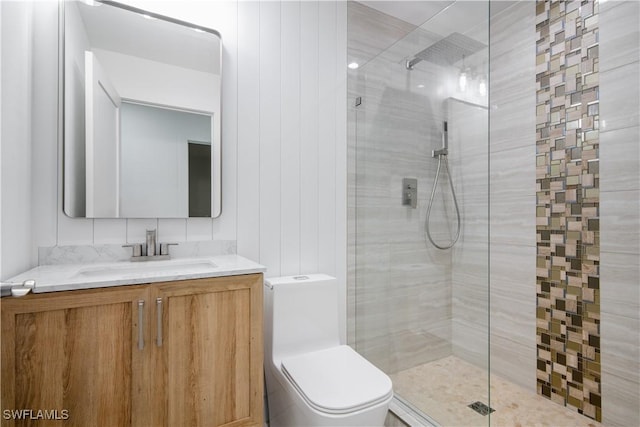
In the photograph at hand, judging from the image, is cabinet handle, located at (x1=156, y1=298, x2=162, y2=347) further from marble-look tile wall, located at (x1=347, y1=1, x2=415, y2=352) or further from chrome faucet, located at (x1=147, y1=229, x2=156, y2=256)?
marble-look tile wall, located at (x1=347, y1=1, x2=415, y2=352)

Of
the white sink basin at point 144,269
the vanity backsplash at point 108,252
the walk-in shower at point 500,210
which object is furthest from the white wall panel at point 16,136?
the walk-in shower at point 500,210

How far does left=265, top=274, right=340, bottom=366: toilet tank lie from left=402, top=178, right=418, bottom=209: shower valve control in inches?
23.1

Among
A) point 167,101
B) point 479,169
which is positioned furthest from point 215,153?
point 479,169

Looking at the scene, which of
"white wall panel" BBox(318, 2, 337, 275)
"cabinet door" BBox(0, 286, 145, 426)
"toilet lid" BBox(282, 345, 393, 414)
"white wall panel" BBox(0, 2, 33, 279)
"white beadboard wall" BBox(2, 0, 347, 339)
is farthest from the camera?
"white wall panel" BBox(318, 2, 337, 275)

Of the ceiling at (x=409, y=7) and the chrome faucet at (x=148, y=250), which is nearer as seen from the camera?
the chrome faucet at (x=148, y=250)

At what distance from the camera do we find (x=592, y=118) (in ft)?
6.03

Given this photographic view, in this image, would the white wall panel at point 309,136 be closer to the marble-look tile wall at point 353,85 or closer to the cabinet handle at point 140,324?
the marble-look tile wall at point 353,85

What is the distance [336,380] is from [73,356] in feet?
3.15

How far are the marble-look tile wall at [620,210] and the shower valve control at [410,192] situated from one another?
3.17 ft

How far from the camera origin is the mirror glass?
1519 mm

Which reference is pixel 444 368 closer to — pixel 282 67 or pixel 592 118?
pixel 592 118

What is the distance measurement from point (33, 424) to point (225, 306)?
0.66 m

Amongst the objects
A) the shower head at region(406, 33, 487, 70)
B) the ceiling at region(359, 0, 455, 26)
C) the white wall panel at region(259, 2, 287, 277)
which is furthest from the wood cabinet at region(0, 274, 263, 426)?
the ceiling at region(359, 0, 455, 26)

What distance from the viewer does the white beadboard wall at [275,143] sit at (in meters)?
1.70
